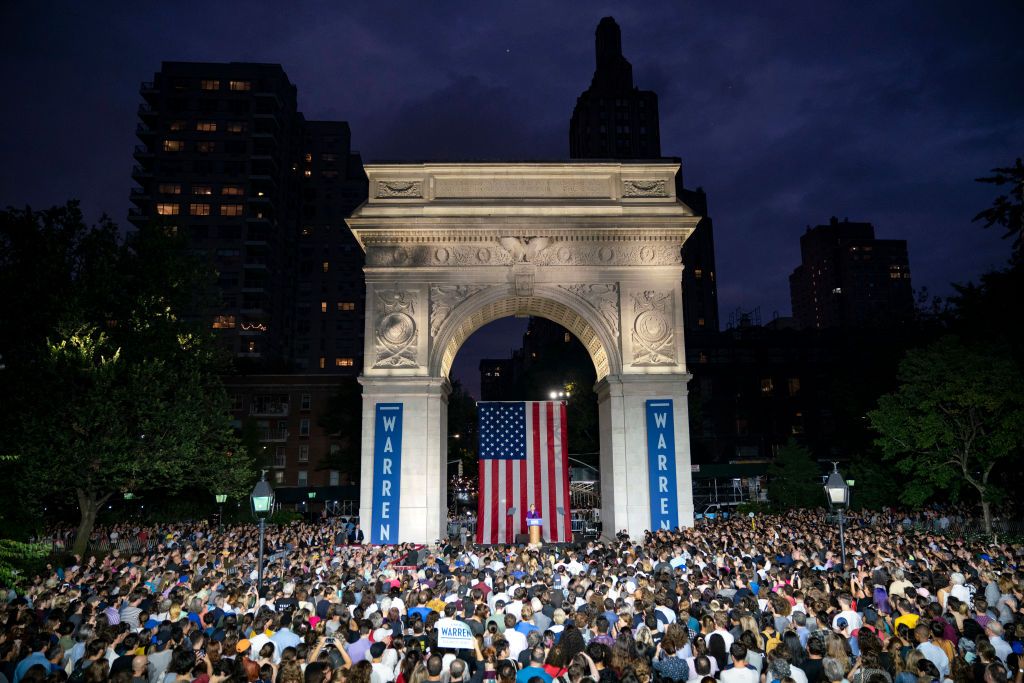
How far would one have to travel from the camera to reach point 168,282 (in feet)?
90.7

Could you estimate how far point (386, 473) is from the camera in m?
24.8

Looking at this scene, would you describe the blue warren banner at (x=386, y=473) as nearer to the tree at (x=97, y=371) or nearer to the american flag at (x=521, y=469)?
the american flag at (x=521, y=469)

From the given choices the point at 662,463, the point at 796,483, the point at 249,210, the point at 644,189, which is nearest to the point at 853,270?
the point at 249,210

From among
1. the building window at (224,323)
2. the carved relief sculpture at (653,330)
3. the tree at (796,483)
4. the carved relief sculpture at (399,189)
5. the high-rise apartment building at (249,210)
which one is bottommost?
the tree at (796,483)

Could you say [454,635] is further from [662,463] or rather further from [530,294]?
[530,294]

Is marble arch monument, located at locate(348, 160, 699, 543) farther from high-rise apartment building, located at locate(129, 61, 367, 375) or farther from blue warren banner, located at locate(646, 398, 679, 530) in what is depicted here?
high-rise apartment building, located at locate(129, 61, 367, 375)

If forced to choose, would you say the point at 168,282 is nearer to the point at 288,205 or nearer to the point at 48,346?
the point at 48,346

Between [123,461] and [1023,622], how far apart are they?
24346 millimetres

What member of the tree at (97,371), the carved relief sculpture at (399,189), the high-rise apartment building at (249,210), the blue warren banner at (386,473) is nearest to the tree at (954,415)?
the blue warren banner at (386,473)

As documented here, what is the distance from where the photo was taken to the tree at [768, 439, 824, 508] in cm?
3594

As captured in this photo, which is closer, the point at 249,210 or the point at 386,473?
the point at 386,473

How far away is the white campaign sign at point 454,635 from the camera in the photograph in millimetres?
8344

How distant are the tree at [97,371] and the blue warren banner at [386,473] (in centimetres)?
606

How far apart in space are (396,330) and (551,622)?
17592mm
